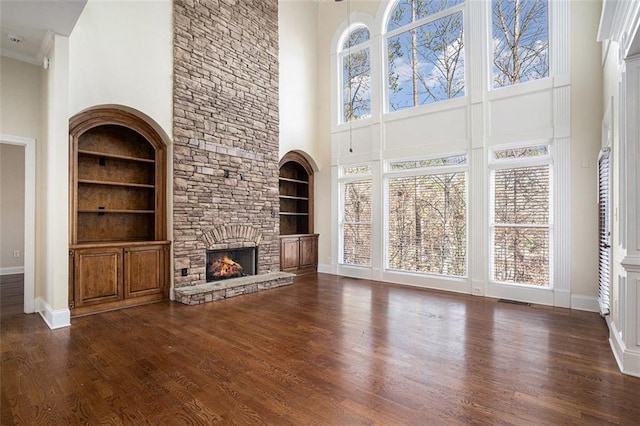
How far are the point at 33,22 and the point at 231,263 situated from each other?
4330mm

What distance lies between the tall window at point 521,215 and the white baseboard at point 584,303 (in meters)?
0.37

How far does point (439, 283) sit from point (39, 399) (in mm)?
5495

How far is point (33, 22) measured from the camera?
362cm

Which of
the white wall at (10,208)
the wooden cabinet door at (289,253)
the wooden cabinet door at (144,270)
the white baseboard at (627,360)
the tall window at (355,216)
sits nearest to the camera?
the white baseboard at (627,360)

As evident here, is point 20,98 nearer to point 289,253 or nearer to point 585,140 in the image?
point 289,253

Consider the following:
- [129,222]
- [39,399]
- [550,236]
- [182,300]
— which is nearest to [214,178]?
[129,222]

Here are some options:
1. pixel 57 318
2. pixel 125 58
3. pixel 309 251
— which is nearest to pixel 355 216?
pixel 309 251

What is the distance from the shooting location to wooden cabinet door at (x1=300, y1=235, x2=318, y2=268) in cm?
770

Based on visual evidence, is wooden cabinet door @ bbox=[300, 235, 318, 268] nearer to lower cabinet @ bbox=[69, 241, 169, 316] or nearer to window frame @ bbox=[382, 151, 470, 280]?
window frame @ bbox=[382, 151, 470, 280]

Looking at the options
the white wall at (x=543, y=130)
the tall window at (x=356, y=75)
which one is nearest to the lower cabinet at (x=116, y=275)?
the white wall at (x=543, y=130)

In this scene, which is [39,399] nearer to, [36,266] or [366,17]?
[36,266]

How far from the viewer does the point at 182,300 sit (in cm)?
504

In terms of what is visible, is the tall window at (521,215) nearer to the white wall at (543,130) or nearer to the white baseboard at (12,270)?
the white wall at (543,130)

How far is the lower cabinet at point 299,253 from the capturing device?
7297 millimetres
